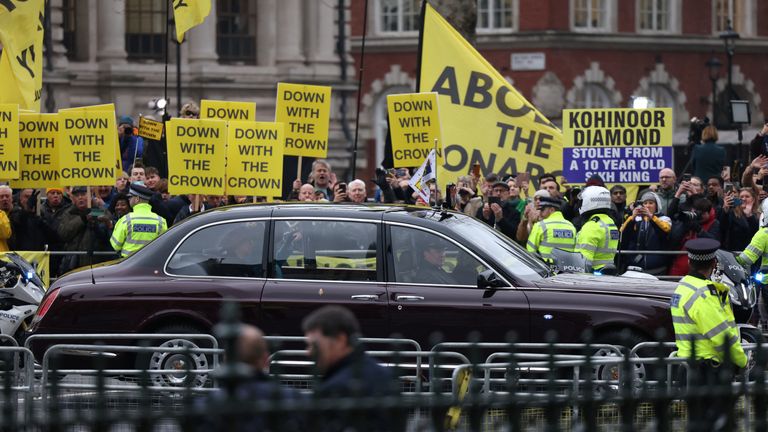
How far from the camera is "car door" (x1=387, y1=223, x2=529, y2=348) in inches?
493

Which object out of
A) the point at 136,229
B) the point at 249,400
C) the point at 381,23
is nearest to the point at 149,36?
the point at 381,23

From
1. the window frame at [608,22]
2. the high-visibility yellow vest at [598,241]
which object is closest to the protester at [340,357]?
the high-visibility yellow vest at [598,241]

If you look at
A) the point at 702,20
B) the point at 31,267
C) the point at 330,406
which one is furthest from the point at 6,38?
the point at 702,20

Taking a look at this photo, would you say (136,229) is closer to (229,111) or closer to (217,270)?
(217,270)

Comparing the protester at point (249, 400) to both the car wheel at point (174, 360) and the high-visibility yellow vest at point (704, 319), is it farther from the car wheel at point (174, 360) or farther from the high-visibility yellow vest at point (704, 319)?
the car wheel at point (174, 360)

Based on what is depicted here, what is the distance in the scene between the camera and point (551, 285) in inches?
497

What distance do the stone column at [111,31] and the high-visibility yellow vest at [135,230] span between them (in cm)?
2505

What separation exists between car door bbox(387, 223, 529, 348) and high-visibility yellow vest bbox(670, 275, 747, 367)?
239cm

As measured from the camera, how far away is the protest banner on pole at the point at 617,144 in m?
19.8

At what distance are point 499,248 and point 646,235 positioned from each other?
531 cm

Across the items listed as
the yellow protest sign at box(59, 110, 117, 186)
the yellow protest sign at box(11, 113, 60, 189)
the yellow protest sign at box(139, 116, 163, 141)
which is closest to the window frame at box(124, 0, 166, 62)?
the yellow protest sign at box(139, 116, 163, 141)

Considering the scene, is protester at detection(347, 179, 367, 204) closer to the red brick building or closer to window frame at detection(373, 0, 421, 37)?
the red brick building

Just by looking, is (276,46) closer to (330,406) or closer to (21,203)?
(21,203)

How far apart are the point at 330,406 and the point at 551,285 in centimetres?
742
